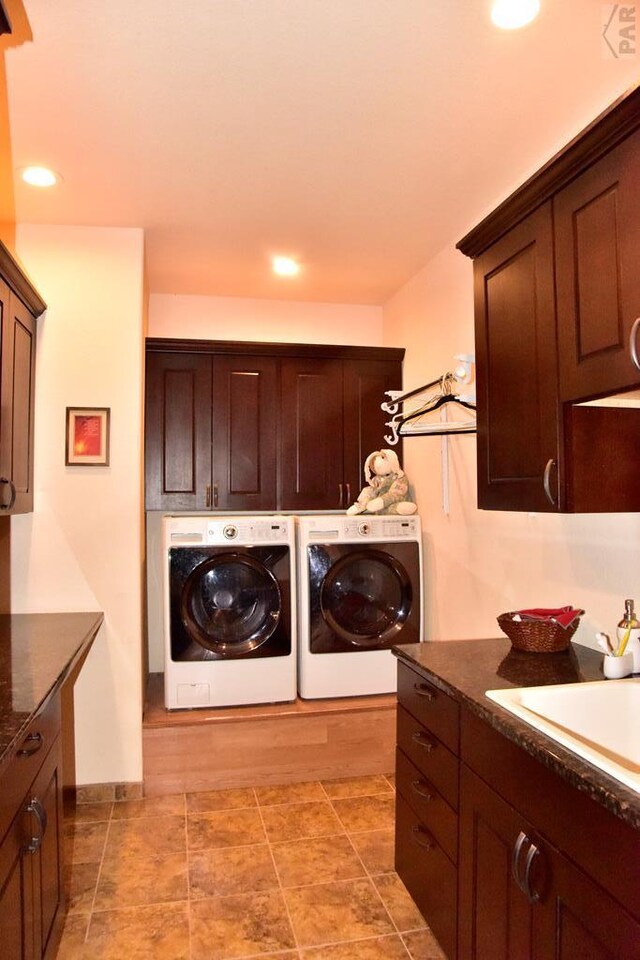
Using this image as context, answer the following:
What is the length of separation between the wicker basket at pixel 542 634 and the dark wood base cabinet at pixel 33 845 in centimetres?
143

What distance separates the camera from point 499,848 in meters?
1.46

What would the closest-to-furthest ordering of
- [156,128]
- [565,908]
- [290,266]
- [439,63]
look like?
→ [565,908] → [439,63] → [156,128] → [290,266]

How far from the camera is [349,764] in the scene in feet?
10.5

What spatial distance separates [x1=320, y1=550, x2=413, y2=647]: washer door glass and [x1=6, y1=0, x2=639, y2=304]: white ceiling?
164cm

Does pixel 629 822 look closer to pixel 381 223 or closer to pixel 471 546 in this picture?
pixel 471 546

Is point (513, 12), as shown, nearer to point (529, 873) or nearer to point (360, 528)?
point (529, 873)

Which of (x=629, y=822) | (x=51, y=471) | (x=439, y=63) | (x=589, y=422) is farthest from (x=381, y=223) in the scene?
(x=629, y=822)

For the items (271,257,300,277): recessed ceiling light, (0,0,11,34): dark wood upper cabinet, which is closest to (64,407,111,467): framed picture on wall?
(271,257,300,277): recessed ceiling light

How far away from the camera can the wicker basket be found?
200 cm

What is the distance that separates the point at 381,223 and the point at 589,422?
5.48 feet

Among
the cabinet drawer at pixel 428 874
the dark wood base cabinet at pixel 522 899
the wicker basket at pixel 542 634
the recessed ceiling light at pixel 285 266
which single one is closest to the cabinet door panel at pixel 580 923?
the dark wood base cabinet at pixel 522 899

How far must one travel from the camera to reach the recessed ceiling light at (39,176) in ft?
8.09

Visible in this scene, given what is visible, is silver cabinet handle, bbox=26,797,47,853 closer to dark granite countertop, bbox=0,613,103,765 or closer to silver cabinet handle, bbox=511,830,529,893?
dark granite countertop, bbox=0,613,103,765

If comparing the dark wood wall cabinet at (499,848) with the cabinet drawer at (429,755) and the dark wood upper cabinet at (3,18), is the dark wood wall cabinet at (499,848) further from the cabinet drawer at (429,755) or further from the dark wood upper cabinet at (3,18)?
the dark wood upper cabinet at (3,18)
